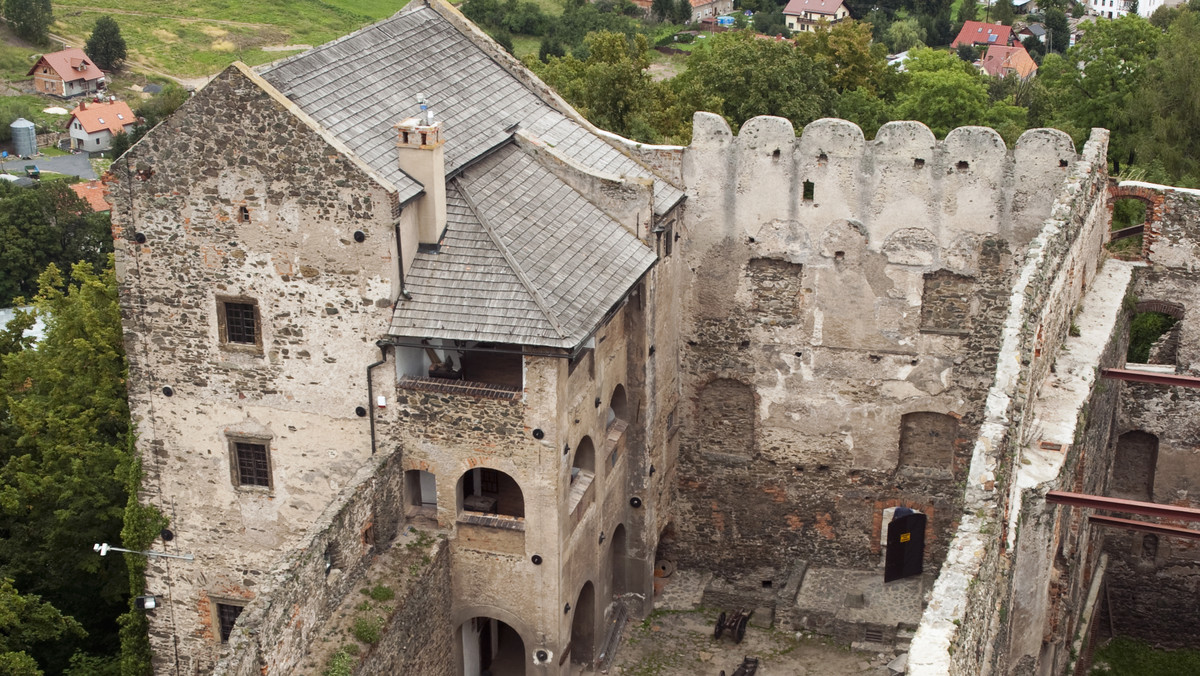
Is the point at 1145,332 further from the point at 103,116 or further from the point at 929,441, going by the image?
the point at 103,116

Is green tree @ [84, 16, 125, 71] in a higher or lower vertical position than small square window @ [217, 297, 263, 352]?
higher

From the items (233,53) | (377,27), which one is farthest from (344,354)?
(233,53)

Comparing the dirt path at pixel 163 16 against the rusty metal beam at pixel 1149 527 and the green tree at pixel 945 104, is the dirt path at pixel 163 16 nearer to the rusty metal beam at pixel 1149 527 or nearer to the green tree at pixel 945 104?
the green tree at pixel 945 104

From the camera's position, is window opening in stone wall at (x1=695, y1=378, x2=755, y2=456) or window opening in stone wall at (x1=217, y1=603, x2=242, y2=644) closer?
window opening in stone wall at (x1=217, y1=603, x2=242, y2=644)

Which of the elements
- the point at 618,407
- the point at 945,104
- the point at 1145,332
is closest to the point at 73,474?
the point at 618,407

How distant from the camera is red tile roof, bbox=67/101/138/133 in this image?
366 ft

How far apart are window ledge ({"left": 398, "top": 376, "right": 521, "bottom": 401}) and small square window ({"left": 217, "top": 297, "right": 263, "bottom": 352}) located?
283cm

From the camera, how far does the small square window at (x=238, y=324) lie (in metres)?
27.1

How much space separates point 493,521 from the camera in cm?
2744

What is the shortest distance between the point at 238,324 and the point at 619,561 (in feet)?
34.3

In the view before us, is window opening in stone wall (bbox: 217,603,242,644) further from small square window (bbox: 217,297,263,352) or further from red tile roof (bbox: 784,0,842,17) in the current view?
red tile roof (bbox: 784,0,842,17)

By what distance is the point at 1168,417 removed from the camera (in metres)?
33.2

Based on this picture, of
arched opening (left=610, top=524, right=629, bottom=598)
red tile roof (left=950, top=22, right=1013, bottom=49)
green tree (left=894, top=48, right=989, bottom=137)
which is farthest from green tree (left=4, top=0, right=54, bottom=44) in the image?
arched opening (left=610, top=524, right=629, bottom=598)

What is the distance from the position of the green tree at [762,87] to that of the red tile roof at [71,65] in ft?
273
